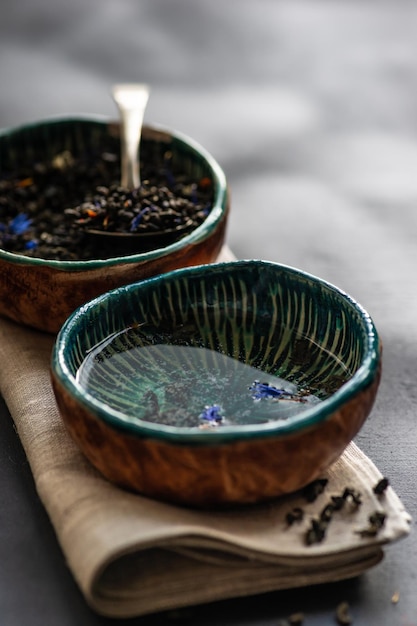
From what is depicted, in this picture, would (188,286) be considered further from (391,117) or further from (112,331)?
(391,117)

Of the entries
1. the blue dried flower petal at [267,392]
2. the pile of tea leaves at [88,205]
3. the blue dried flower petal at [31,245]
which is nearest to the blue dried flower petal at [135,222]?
the pile of tea leaves at [88,205]

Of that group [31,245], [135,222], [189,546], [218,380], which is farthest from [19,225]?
[189,546]

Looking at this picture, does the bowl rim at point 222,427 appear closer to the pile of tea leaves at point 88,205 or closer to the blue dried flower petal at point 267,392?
the blue dried flower petal at point 267,392

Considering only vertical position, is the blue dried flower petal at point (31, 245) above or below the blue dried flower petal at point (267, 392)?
below

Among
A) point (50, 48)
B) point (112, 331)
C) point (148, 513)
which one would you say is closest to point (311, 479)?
point (148, 513)

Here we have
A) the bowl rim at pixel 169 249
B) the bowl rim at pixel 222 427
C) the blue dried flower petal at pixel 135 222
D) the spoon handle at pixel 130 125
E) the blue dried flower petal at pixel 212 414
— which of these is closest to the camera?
the bowl rim at pixel 222 427

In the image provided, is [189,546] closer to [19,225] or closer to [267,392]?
[267,392]
